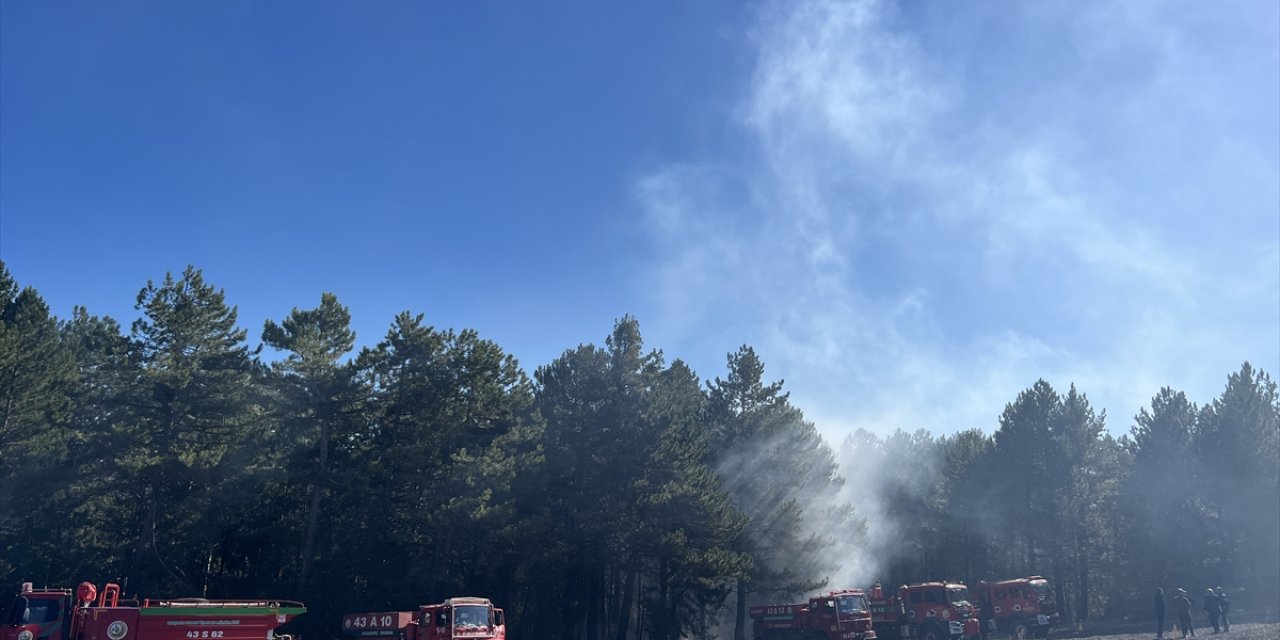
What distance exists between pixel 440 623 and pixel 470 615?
1.04m

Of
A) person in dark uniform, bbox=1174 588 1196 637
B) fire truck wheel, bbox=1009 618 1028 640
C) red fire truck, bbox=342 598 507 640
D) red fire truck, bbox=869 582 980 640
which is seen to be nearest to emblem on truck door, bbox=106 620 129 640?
red fire truck, bbox=342 598 507 640

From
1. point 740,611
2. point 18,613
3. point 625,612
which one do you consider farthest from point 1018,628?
point 18,613

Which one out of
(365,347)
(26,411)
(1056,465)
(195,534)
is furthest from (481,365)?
(1056,465)

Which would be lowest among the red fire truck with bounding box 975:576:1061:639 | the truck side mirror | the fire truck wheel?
the fire truck wheel

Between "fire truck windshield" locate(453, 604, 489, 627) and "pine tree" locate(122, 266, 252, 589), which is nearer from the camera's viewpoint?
"fire truck windshield" locate(453, 604, 489, 627)

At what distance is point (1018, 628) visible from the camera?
45781 millimetres

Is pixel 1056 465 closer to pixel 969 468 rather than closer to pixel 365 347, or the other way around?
pixel 969 468

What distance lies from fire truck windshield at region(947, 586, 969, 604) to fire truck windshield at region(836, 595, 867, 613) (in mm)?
5699

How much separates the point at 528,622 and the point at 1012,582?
27.8 metres

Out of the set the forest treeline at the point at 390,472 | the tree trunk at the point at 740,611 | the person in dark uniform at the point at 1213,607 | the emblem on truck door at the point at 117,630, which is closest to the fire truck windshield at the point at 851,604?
the forest treeline at the point at 390,472

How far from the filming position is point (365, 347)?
40844mm

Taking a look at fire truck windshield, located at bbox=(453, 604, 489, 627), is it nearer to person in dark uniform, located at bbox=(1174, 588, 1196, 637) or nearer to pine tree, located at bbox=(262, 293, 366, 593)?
pine tree, located at bbox=(262, 293, 366, 593)

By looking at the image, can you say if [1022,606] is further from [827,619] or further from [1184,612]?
[827,619]

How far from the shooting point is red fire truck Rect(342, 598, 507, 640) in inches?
1123
